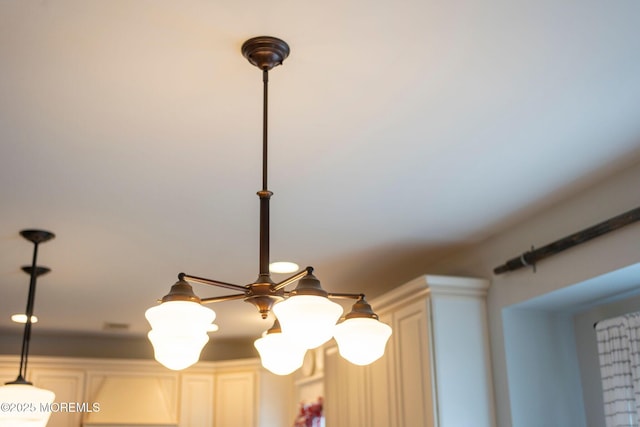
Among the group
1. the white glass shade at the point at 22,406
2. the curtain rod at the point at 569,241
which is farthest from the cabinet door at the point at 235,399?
the white glass shade at the point at 22,406

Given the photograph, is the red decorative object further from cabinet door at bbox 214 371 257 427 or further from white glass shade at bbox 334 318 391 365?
white glass shade at bbox 334 318 391 365

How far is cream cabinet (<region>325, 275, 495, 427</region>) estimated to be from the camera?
3553 millimetres

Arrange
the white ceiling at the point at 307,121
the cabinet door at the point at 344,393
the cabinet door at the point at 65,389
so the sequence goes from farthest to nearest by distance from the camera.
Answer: the cabinet door at the point at 65,389 < the cabinet door at the point at 344,393 < the white ceiling at the point at 307,121

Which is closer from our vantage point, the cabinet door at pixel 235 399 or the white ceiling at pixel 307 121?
the white ceiling at pixel 307 121

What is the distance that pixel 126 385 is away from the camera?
593 centimetres

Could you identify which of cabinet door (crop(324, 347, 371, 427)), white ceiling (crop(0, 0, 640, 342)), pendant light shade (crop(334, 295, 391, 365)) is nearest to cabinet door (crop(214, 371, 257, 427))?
cabinet door (crop(324, 347, 371, 427))

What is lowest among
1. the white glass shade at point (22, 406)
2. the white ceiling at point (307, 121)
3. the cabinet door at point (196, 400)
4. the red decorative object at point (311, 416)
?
the white glass shade at point (22, 406)

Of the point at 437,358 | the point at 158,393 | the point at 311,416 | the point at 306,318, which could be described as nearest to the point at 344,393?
the point at 311,416

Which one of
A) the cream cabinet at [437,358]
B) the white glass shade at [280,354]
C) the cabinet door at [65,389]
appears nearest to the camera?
the white glass shade at [280,354]

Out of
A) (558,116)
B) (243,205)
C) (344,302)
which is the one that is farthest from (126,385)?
(558,116)

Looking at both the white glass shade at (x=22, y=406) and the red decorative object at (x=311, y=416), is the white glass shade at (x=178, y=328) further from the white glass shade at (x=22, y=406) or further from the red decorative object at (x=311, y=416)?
the red decorative object at (x=311, y=416)

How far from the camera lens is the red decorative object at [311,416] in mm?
5371

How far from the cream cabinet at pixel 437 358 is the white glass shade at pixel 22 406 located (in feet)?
5.81

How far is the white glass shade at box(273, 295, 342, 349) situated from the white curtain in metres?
2.01
